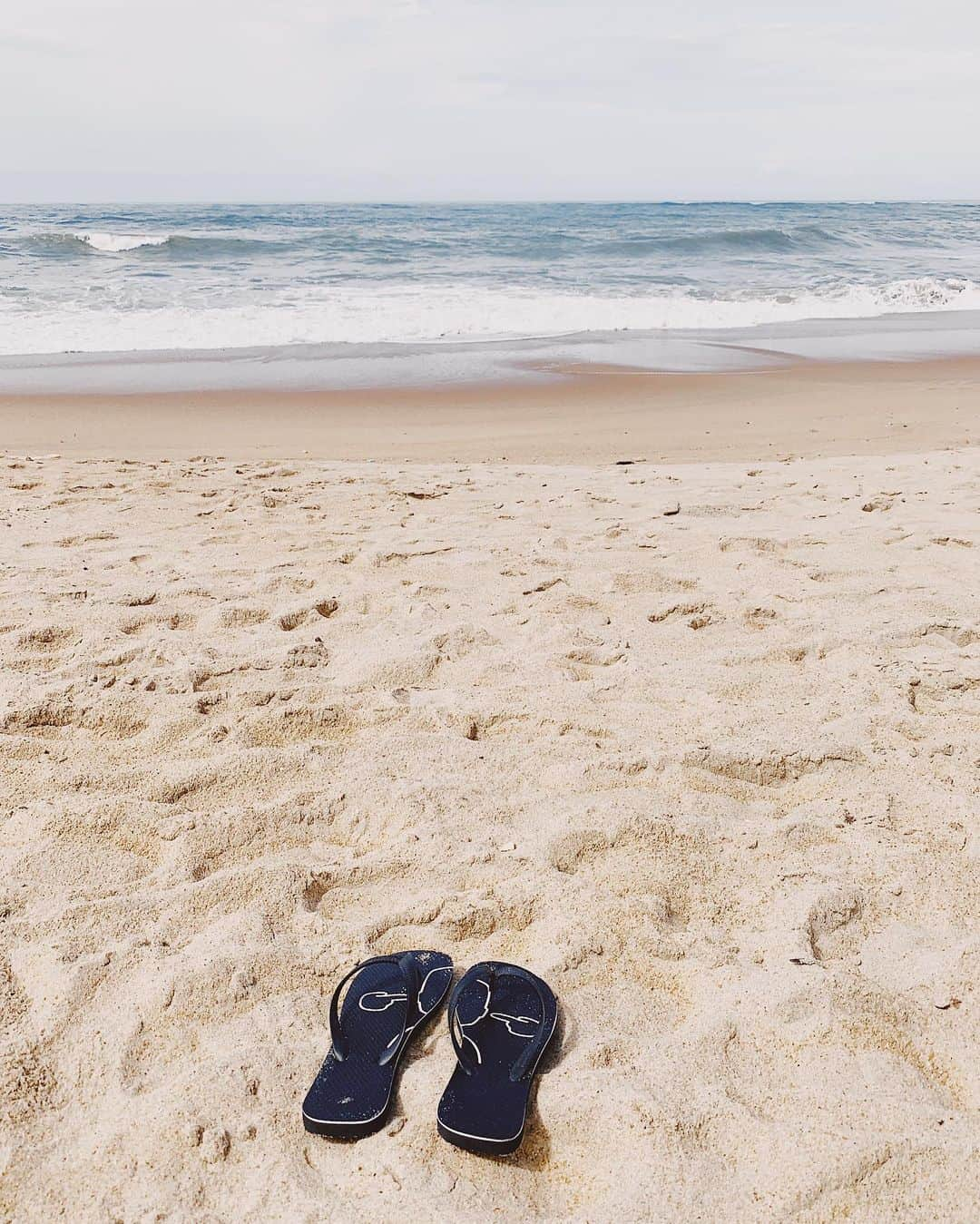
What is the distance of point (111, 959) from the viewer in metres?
1.77

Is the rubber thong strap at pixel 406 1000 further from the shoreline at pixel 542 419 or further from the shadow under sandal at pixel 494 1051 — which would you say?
the shoreline at pixel 542 419

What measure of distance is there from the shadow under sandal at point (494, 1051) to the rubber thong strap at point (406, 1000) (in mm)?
77

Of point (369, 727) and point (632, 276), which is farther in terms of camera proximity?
point (632, 276)

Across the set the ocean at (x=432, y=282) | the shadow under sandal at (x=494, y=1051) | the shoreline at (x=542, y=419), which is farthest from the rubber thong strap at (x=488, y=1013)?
the ocean at (x=432, y=282)

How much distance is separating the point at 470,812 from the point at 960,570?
253 cm

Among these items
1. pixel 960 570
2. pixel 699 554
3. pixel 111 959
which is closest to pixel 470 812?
pixel 111 959

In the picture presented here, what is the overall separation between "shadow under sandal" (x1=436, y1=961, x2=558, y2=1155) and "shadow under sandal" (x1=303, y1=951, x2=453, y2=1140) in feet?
0.24

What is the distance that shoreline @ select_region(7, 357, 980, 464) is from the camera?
6477 mm

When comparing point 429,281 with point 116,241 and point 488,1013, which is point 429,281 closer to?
point 116,241

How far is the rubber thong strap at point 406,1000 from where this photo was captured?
1600mm

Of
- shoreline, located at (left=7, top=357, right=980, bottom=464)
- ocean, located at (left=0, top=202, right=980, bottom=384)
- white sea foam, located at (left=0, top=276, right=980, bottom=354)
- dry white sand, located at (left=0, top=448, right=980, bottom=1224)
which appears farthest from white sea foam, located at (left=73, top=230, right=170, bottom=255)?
dry white sand, located at (left=0, top=448, right=980, bottom=1224)

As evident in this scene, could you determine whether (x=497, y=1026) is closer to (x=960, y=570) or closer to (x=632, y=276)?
(x=960, y=570)

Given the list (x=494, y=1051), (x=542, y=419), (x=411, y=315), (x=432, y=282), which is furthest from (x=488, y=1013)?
(x=432, y=282)

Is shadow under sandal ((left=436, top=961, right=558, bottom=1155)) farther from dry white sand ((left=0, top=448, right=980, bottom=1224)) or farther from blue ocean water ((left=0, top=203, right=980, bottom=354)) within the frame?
blue ocean water ((left=0, top=203, right=980, bottom=354))
